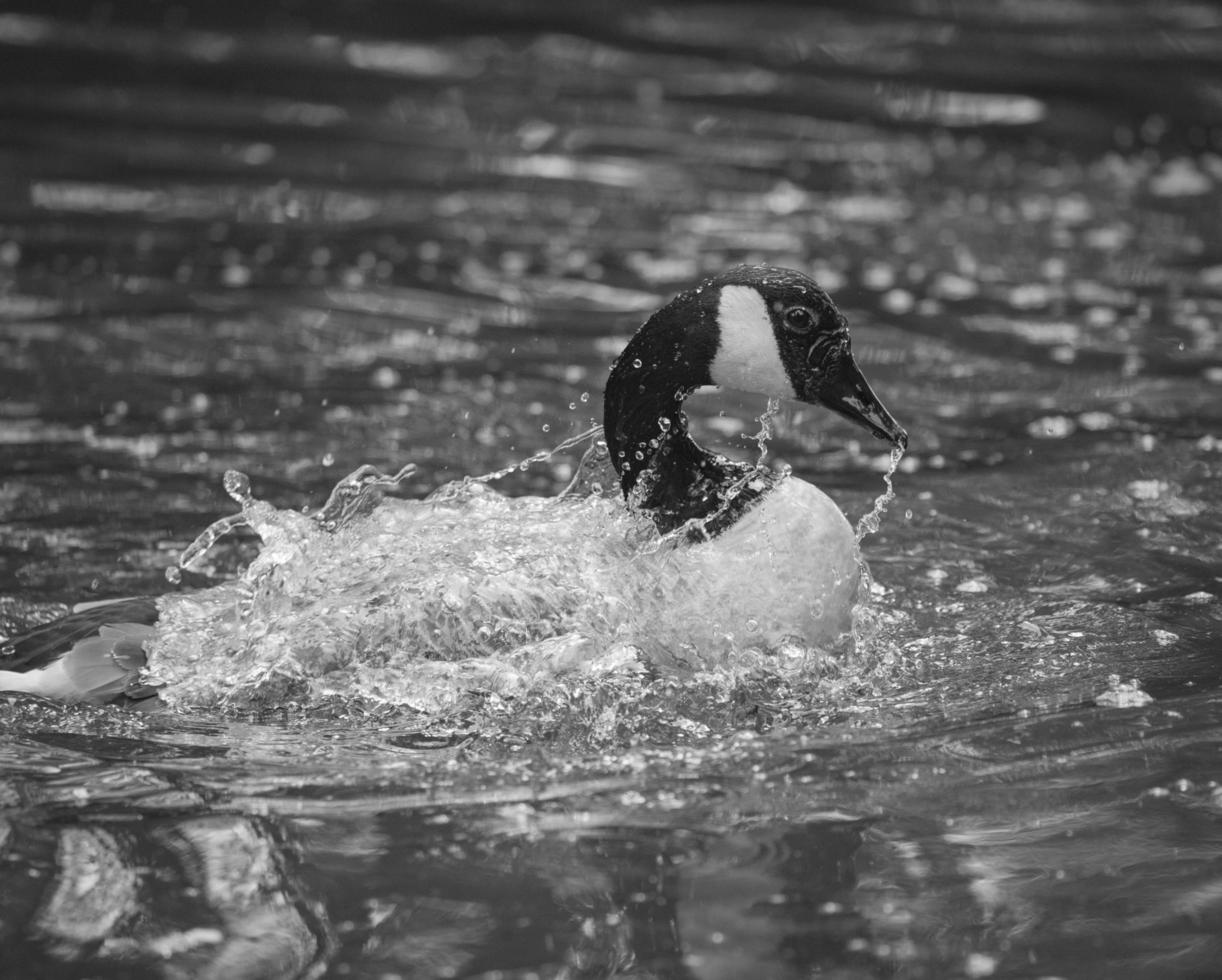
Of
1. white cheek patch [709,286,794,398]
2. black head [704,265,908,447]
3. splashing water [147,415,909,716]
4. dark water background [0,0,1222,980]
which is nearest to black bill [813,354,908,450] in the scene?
black head [704,265,908,447]

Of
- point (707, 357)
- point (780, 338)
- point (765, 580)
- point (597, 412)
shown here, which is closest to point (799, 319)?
point (780, 338)

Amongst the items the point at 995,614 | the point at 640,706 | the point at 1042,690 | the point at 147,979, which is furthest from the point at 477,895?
the point at 995,614

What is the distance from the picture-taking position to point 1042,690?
5719mm

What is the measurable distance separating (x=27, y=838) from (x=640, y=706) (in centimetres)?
183

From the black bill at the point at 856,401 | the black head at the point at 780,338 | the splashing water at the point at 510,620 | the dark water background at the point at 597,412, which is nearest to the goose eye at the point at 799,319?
the black head at the point at 780,338

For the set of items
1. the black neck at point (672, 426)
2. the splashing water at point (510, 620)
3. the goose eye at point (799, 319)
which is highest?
the goose eye at point (799, 319)

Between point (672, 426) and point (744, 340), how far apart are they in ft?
1.21

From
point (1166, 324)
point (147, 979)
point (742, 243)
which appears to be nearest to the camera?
point (147, 979)

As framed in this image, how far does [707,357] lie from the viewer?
19.5 ft

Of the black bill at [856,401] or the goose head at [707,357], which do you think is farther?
the black bill at [856,401]

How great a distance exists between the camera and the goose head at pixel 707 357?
5918 millimetres

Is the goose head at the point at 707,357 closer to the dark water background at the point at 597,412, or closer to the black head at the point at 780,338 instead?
the black head at the point at 780,338

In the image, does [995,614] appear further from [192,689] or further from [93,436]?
[93,436]

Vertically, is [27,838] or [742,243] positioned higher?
[742,243]
